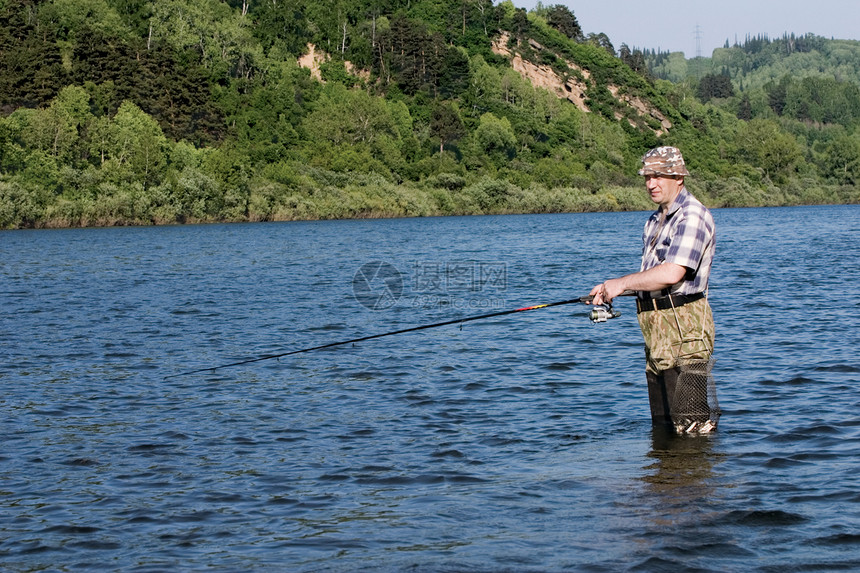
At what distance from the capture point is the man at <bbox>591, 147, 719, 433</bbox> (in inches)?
323

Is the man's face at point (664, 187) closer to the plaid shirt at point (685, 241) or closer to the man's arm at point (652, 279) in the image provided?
the plaid shirt at point (685, 241)

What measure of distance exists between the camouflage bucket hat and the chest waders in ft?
3.41

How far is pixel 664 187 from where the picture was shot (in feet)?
27.8

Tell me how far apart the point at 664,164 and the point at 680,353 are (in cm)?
162

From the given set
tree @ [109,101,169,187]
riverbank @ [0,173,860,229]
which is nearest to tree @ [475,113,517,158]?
riverbank @ [0,173,860,229]

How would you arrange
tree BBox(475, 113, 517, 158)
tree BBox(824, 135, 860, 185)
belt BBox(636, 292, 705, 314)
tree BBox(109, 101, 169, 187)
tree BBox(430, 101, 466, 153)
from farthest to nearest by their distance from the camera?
tree BBox(824, 135, 860, 185) → tree BBox(475, 113, 517, 158) → tree BBox(430, 101, 466, 153) → tree BBox(109, 101, 169, 187) → belt BBox(636, 292, 705, 314)

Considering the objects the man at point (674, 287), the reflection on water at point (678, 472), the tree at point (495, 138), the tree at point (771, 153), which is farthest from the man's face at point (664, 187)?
the tree at point (771, 153)

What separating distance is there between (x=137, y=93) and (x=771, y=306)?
352 feet

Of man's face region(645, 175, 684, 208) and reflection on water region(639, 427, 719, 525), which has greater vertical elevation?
man's face region(645, 175, 684, 208)

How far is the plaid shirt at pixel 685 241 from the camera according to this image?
816 centimetres

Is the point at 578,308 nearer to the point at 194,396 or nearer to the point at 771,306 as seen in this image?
the point at 771,306

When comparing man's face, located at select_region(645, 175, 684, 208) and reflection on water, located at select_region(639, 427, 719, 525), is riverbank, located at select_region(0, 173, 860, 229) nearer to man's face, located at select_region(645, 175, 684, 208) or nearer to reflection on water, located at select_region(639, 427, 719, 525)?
reflection on water, located at select_region(639, 427, 719, 525)

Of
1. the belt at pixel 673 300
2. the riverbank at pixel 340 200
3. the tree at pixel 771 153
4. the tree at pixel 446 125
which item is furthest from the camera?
the tree at pixel 771 153

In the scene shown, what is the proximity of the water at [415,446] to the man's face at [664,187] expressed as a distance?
7.77 ft
